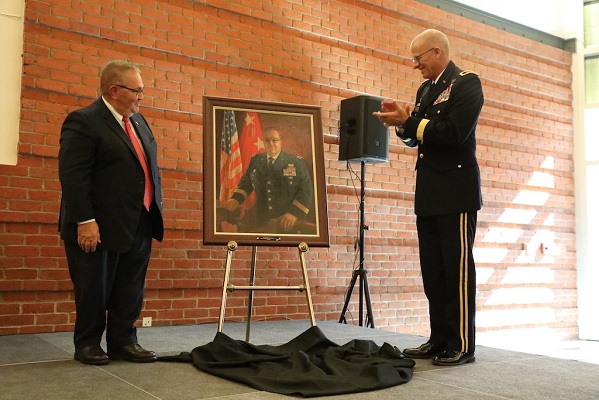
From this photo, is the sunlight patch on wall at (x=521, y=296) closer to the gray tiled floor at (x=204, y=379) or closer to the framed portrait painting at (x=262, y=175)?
the gray tiled floor at (x=204, y=379)

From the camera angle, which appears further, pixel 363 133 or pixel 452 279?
pixel 363 133

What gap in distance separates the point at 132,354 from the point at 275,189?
122 cm

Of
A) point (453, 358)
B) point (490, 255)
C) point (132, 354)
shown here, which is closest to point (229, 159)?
point (132, 354)

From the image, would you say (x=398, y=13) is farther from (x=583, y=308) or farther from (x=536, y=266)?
(x=583, y=308)

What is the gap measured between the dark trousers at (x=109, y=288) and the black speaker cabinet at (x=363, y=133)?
260 cm

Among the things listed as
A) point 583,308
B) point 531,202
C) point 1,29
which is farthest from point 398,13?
point 583,308

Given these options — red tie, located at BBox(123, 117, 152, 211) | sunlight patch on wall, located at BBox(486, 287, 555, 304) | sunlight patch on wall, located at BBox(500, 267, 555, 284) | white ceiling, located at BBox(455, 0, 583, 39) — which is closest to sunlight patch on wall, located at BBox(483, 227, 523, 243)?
sunlight patch on wall, located at BBox(500, 267, 555, 284)

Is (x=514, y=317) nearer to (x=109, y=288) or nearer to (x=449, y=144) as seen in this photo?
(x=449, y=144)

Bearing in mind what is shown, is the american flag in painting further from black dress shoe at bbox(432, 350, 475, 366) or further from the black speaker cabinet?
the black speaker cabinet

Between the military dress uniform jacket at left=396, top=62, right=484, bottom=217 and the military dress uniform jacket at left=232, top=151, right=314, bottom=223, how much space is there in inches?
28.1

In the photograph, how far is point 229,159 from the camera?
3.81 m

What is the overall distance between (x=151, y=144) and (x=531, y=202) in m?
5.74

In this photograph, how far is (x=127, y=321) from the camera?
3.29 metres

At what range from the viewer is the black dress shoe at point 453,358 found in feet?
10.7
